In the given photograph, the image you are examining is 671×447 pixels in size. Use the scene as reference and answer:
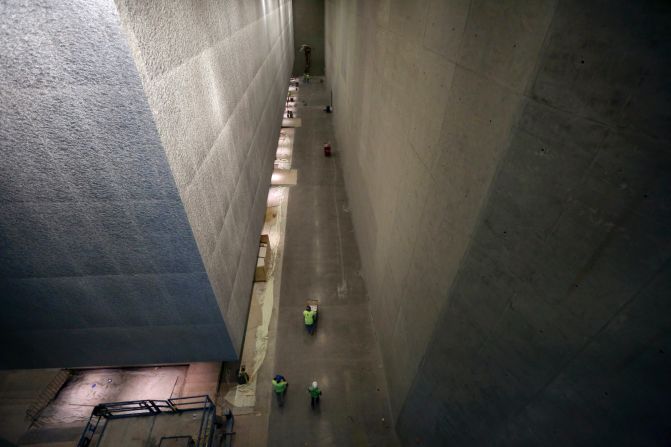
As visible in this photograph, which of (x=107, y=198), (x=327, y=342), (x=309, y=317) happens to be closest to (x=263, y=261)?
(x=309, y=317)

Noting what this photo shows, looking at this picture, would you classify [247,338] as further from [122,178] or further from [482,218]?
[482,218]

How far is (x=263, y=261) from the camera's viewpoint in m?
10.6

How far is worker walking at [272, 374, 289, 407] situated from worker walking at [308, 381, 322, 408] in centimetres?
66

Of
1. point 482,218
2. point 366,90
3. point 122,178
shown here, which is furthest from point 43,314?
point 366,90

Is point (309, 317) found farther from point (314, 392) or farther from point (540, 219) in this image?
point (540, 219)

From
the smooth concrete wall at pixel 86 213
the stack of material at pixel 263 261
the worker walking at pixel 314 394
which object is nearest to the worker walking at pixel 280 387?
the worker walking at pixel 314 394

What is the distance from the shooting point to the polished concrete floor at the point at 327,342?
289 inches

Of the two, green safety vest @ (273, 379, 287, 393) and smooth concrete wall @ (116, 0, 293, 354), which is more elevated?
smooth concrete wall @ (116, 0, 293, 354)

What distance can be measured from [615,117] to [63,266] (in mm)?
6577

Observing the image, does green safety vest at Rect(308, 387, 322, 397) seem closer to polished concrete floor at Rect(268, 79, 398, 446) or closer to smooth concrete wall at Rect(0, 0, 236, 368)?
polished concrete floor at Rect(268, 79, 398, 446)

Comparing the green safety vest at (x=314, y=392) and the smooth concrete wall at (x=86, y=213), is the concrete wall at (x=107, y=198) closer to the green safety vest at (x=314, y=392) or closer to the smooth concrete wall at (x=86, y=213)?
the smooth concrete wall at (x=86, y=213)

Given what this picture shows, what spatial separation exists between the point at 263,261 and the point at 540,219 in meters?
8.99

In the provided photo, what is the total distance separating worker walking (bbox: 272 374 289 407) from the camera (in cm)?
764

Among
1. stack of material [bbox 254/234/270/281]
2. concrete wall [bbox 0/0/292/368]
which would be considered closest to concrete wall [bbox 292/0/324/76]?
stack of material [bbox 254/234/270/281]
